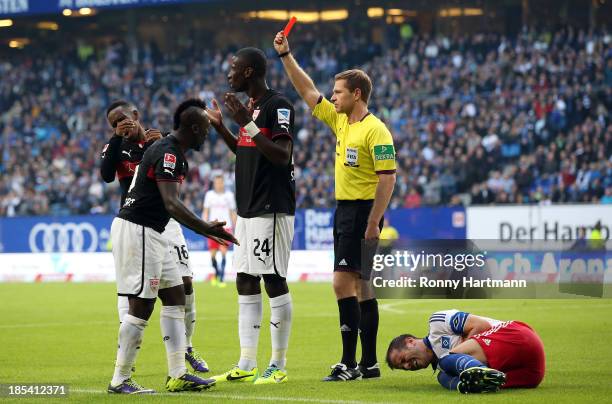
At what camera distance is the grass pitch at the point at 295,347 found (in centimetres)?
827

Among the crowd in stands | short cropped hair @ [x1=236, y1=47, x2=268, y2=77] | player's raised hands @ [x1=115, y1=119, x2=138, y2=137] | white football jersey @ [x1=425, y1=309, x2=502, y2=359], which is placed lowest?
white football jersey @ [x1=425, y1=309, x2=502, y2=359]

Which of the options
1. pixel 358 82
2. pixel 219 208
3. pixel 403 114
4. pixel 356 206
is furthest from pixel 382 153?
pixel 403 114

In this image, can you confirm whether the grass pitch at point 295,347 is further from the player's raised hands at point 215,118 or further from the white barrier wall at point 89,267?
the white barrier wall at point 89,267

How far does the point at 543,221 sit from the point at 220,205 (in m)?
7.90

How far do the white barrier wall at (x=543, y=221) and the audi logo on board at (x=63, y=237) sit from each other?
11129 mm

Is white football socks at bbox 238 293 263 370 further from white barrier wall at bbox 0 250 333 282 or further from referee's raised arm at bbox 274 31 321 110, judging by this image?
white barrier wall at bbox 0 250 333 282

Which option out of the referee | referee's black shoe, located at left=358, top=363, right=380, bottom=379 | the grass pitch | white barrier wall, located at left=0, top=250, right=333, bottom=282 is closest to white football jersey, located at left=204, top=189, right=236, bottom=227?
white barrier wall, located at left=0, top=250, right=333, bottom=282

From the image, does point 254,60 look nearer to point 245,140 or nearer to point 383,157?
point 245,140

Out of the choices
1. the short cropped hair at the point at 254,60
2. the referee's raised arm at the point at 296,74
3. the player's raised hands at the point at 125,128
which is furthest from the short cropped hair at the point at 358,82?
the player's raised hands at the point at 125,128

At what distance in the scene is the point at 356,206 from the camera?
9422 millimetres

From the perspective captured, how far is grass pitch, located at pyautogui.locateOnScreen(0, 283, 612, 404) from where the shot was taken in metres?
8.27

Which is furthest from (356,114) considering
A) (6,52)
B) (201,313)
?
(6,52)

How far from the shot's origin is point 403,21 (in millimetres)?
39562

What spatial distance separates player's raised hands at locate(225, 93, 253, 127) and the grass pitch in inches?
82.7
